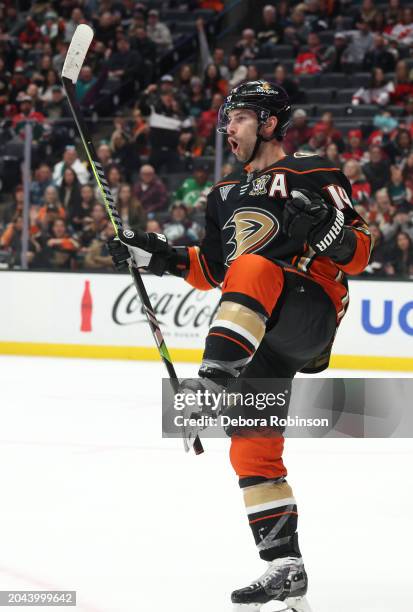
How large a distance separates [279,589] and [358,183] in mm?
5342

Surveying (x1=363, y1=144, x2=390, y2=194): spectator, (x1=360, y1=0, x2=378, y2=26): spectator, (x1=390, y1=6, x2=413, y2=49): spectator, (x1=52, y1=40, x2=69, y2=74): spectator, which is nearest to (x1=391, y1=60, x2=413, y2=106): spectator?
(x1=390, y1=6, x2=413, y2=49): spectator

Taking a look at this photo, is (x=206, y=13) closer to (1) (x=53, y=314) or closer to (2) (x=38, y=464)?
(1) (x=53, y=314)

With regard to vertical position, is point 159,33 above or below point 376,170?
above

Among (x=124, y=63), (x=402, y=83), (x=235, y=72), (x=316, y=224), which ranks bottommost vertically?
(x=316, y=224)

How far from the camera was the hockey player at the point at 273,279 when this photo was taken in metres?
2.36

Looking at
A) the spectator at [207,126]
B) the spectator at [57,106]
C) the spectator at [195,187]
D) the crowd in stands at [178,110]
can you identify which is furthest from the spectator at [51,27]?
the spectator at [195,187]

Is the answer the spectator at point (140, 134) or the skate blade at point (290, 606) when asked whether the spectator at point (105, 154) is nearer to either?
the spectator at point (140, 134)

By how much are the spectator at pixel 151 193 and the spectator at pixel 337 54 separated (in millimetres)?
2933

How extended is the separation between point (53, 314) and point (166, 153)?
1537 millimetres

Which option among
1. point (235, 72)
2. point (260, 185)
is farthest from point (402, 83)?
point (260, 185)

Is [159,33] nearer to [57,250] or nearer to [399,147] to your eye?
[57,250]

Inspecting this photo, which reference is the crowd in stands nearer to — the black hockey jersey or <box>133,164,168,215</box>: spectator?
<box>133,164,168,215</box>: spectator

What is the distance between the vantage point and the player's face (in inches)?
104

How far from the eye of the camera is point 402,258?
7344 millimetres
